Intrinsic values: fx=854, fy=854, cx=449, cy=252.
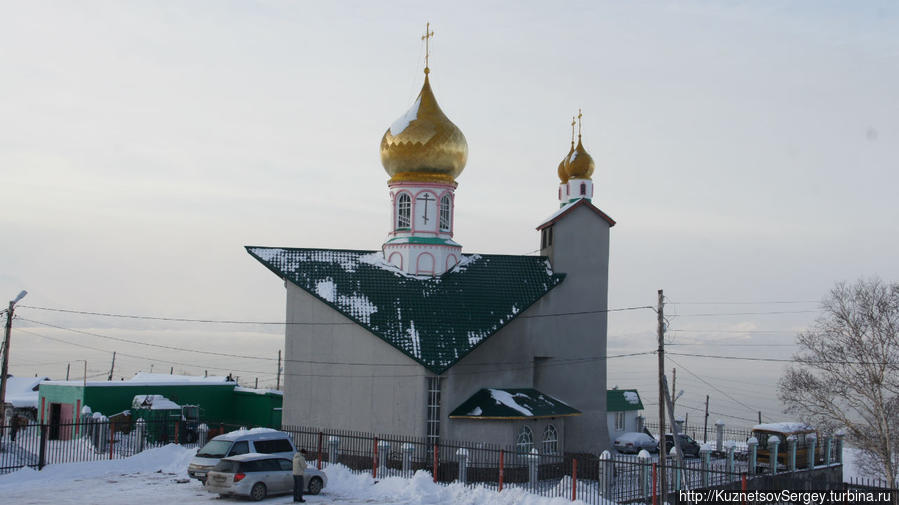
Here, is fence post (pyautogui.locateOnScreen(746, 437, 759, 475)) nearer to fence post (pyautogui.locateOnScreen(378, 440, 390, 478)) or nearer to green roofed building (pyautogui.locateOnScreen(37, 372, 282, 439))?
fence post (pyautogui.locateOnScreen(378, 440, 390, 478))

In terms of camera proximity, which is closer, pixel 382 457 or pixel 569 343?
pixel 382 457

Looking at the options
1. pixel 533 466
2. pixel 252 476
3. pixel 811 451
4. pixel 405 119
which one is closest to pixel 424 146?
pixel 405 119

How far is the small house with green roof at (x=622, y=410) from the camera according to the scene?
43.8 m

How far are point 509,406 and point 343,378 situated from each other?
6148mm

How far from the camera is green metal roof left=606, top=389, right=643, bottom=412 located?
43906mm

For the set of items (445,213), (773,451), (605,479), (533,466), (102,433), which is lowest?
(605,479)

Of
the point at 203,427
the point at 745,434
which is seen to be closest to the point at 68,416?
the point at 203,427

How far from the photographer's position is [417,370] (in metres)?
30.1

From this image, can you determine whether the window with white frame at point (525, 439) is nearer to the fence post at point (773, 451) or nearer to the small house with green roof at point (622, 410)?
the fence post at point (773, 451)

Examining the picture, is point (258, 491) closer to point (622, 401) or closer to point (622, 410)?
point (622, 410)

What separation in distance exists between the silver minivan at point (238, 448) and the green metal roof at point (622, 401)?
2312 centimetres

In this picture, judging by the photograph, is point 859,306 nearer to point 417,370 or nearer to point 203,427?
point 417,370

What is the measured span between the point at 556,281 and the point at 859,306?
11.7 m

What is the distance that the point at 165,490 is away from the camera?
22.9 meters
